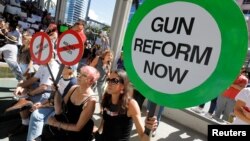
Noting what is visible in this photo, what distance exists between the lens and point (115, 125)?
88.2 inches

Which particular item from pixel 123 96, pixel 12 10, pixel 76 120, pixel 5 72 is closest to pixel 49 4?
pixel 12 10

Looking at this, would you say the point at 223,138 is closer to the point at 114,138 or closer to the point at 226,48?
the point at 226,48

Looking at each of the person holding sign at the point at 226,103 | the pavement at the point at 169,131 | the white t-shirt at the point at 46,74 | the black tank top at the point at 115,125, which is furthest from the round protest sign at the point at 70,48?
the person holding sign at the point at 226,103

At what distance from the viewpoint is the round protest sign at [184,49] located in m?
1.04

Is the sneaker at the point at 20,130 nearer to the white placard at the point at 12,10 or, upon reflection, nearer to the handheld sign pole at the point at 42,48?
the handheld sign pole at the point at 42,48

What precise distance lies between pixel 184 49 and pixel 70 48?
4.72 feet

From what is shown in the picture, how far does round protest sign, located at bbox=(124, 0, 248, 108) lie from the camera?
1.04 metres

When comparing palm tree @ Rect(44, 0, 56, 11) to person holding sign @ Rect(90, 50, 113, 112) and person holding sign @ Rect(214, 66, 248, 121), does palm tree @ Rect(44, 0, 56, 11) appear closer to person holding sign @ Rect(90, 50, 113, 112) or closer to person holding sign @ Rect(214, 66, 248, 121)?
person holding sign @ Rect(90, 50, 113, 112)

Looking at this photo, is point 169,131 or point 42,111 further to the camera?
point 169,131

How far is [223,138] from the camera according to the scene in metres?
1.39

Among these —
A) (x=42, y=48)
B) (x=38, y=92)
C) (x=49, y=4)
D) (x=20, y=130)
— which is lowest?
(x=20, y=130)

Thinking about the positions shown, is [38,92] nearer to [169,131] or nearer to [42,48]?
[42,48]

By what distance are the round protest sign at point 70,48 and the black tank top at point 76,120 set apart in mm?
430

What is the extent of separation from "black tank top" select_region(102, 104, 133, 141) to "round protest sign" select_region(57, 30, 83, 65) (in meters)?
0.57
